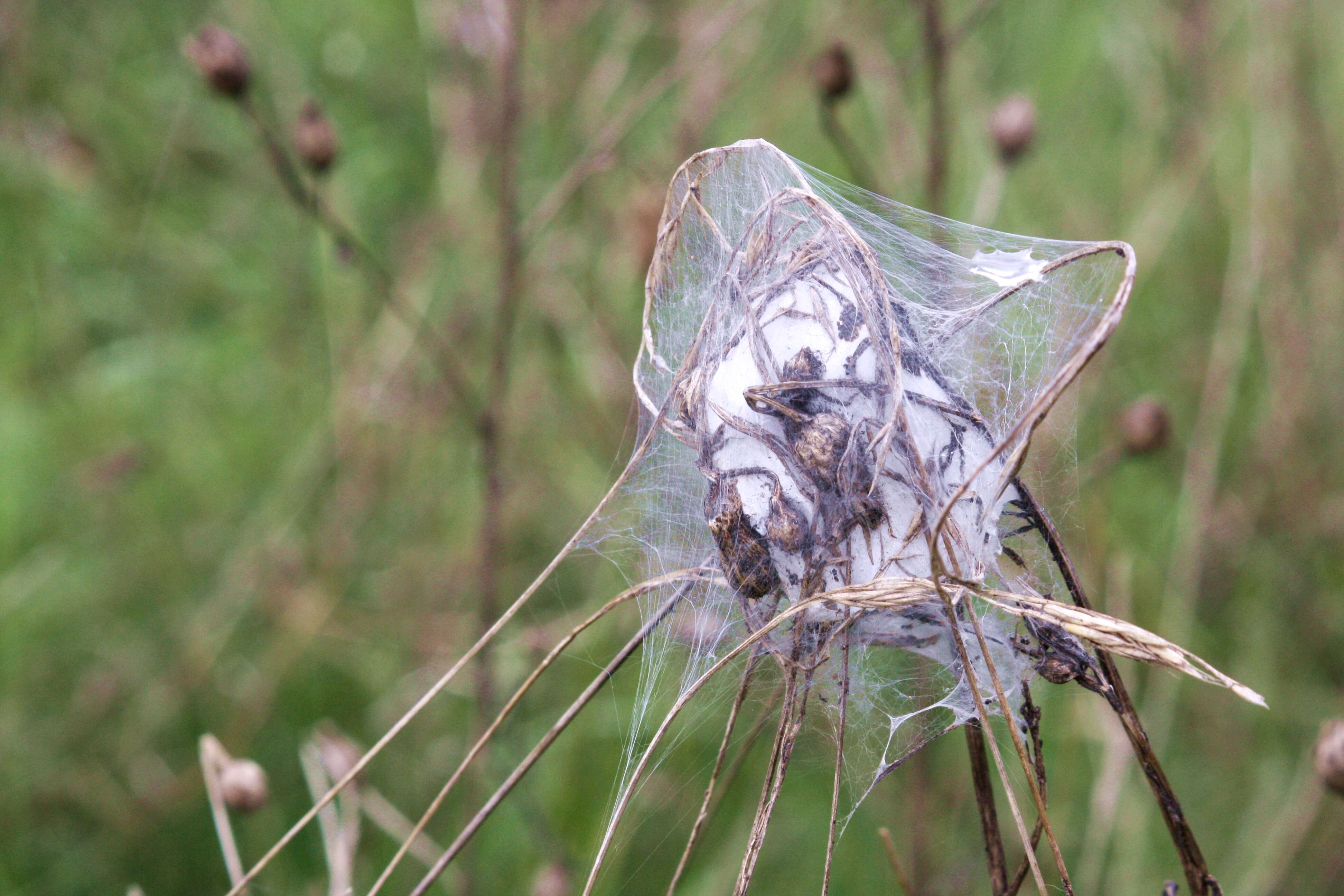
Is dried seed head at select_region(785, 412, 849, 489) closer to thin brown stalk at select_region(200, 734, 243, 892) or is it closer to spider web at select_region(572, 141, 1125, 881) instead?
spider web at select_region(572, 141, 1125, 881)

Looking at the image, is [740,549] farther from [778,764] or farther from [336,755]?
[336,755]

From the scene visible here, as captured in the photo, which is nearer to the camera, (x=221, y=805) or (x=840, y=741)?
(x=840, y=741)

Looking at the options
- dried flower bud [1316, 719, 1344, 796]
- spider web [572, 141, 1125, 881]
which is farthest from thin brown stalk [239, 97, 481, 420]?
dried flower bud [1316, 719, 1344, 796]

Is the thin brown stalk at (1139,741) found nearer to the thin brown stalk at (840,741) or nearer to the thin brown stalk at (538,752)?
the thin brown stalk at (840,741)

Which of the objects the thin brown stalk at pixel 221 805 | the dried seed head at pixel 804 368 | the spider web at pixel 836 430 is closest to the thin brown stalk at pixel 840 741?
the spider web at pixel 836 430

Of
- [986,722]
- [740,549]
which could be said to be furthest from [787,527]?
[986,722]
